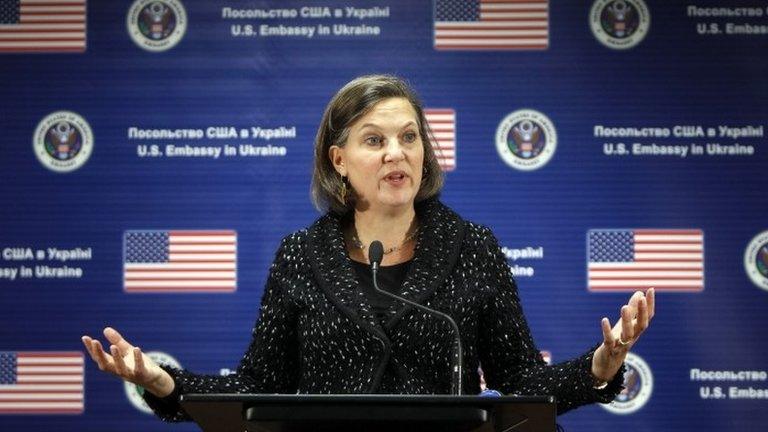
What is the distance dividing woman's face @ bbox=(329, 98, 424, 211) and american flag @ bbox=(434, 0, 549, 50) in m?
2.03

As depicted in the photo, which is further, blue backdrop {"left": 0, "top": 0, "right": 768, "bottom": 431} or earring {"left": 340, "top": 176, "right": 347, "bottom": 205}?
blue backdrop {"left": 0, "top": 0, "right": 768, "bottom": 431}

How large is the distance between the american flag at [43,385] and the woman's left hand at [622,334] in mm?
2953

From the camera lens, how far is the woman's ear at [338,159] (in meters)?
2.65

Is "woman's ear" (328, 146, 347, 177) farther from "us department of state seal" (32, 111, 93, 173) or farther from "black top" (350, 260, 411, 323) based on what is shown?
"us department of state seal" (32, 111, 93, 173)

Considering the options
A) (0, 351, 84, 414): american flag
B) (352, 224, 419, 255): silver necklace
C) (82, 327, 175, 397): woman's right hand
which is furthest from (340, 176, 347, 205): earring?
(0, 351, 84, 414): american flag

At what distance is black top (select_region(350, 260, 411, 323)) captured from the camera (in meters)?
2.45

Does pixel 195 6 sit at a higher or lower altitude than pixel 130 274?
higher

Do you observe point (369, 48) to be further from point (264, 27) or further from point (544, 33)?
point (544, 33)

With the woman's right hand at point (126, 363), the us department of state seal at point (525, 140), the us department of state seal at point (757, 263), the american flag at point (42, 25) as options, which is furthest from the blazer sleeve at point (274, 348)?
the us department of state seal at point (757, 263)

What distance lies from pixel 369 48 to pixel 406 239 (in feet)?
6.92

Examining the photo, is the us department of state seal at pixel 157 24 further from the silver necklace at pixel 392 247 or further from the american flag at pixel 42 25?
the silver necklace at pixel 392 247

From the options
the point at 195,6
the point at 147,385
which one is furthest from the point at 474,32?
the point at 147,385

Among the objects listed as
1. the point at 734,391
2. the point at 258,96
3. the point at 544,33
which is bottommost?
the point at 734,391

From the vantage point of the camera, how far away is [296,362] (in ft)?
8.55
